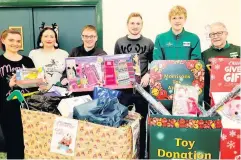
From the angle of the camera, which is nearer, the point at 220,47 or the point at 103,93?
the point at 103,93

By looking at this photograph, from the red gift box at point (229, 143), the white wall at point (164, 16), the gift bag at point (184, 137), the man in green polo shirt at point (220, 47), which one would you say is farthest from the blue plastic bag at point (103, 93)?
the white wall at point (164, 16)

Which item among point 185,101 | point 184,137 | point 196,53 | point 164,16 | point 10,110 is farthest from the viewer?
point 164,16

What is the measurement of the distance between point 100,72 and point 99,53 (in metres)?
0.38

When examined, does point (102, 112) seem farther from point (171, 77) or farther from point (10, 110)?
point (10, 110)

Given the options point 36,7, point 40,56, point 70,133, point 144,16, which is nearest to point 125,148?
point 70,133

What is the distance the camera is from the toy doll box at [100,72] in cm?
242

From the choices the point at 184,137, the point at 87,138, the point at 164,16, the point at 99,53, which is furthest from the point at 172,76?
the point at 164,16

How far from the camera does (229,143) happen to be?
1842 millimetres

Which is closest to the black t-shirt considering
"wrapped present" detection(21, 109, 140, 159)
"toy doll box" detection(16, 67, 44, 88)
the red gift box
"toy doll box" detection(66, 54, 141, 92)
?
"toy doll box" detection(16, 67, 44, 88)

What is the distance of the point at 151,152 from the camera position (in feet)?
6.02

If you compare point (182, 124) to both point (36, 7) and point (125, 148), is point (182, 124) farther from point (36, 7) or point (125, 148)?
point (36, 7)

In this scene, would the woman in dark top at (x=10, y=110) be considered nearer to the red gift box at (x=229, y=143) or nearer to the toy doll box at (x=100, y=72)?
the toy doll box at (x=100, y=72)

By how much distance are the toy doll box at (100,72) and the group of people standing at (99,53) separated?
132 millimetres

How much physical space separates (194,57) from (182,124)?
3.57 feet
